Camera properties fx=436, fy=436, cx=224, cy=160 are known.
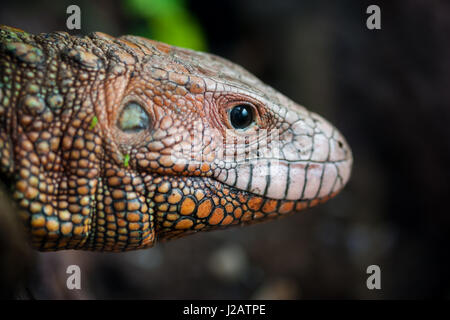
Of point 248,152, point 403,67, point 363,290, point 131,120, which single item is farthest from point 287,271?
point 131,120

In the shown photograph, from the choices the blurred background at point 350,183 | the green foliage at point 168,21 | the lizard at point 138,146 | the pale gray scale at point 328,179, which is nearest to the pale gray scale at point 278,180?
the lizard at point 138,146

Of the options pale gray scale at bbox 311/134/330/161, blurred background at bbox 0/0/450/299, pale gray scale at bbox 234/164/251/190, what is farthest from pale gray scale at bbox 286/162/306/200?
blurred background at bbox 0/0/450/299

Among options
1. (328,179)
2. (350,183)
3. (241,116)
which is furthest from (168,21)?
(328,179)

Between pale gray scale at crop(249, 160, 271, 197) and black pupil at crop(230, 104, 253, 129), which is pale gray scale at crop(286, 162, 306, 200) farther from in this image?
black pupil at crop(230, 104, 253, 129)

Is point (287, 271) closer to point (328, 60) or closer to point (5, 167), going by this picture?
point (328, 60)

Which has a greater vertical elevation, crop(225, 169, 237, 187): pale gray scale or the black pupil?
the black pupil

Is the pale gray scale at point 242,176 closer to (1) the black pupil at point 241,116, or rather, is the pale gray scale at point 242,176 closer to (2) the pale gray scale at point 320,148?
(1) the black pupil at point 241,116
